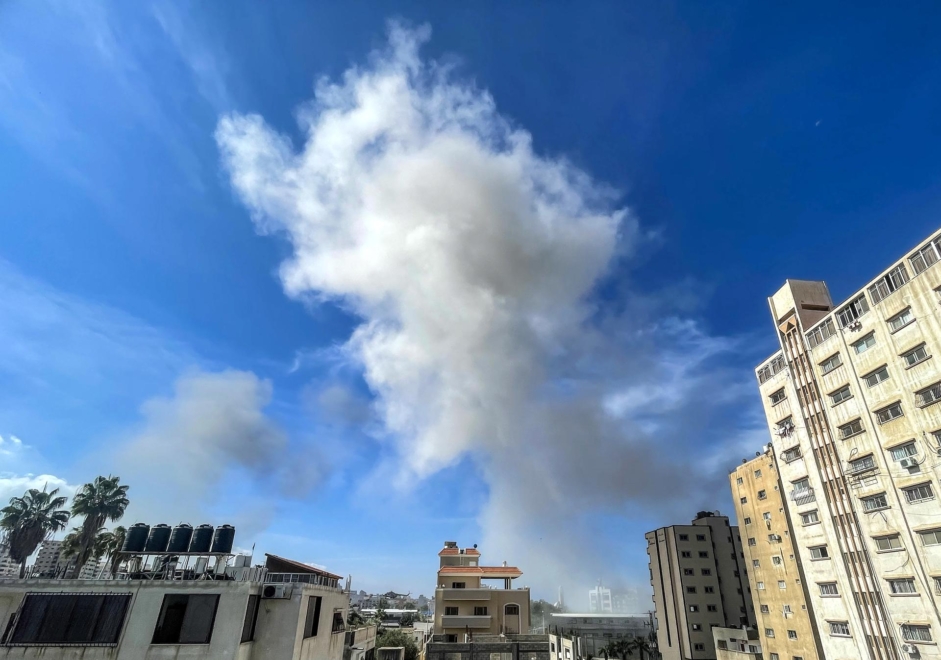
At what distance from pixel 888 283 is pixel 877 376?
22.3 feet

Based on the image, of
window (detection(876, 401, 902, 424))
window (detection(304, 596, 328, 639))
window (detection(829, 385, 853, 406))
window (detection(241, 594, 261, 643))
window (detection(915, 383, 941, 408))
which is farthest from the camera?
window (detection(829, 385, 853, 406))

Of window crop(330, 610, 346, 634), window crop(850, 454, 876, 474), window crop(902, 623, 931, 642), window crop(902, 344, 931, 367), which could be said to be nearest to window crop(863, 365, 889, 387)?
window crop(902, 344, 931, 367)

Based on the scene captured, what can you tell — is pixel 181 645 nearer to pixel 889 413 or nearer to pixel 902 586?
pixel 902 586

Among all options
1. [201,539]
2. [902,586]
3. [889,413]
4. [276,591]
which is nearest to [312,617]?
[276,591]

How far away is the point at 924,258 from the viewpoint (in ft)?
101

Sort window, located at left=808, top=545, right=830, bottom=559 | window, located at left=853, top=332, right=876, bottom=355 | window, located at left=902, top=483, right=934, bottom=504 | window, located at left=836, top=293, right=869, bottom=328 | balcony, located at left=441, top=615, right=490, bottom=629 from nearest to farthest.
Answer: window, located at left=902, top=483, right=934, bottom=504, window, located at left=853, top=332, right=876, bottom=355, window, located at left=836, top=293, right=869, bottom=328, window, located at left=808, top=545, right=830, bottom=559, balcony, located at left=441, top=615, right=490, bottom=629

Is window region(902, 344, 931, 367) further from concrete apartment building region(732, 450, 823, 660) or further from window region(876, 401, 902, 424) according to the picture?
concrete apartment building region(732, 450, 823, 660)

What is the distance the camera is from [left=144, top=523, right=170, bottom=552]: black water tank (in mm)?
27406

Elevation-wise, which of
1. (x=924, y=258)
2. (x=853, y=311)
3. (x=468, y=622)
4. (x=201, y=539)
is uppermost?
(x=924, y=258)

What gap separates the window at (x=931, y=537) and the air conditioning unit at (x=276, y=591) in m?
39.5

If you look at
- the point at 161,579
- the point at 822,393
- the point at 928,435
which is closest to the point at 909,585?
Result: the point at 928,435

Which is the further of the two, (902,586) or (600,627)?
(600,627)

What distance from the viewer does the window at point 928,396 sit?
2888 centimetres

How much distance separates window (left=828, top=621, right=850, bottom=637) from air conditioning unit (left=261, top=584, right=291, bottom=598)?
134 feet
